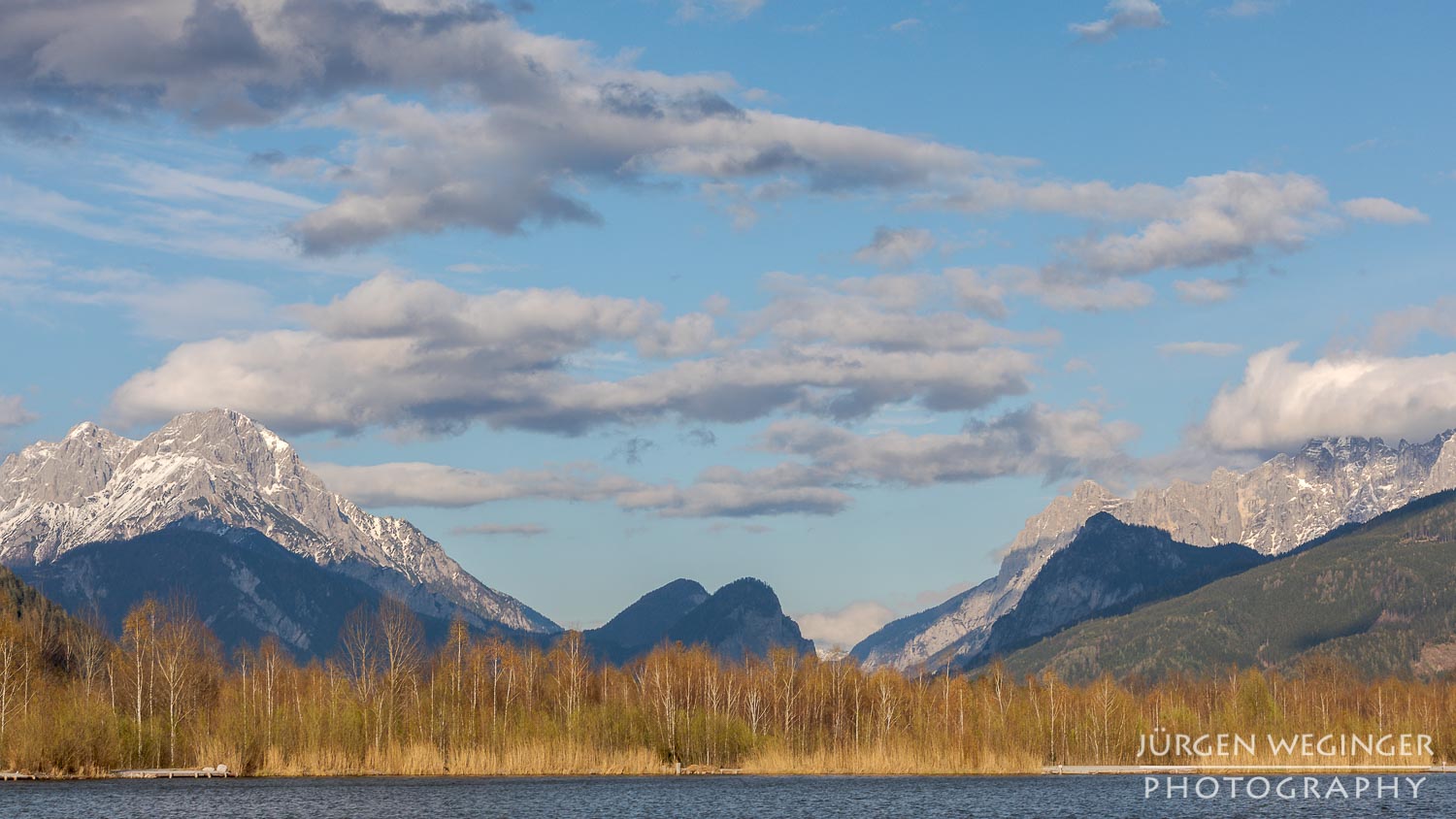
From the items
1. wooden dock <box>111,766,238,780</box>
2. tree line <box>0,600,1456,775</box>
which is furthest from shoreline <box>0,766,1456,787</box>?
tree line <box>0,600,1456,775</box>

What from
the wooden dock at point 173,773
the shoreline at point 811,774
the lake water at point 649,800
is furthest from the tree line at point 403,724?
the lake water at point 649,800

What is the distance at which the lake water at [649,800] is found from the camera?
113625 millimetres

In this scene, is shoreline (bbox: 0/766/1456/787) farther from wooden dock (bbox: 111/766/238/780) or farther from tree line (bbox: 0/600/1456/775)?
tree line (bbox: 0/600/1456/775)

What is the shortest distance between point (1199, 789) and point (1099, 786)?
11.7 metres

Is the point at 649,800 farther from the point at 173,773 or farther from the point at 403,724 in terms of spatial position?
the point at 173,773

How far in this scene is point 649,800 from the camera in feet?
432

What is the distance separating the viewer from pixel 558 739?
165 meters

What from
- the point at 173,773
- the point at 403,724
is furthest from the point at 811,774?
the point at 173,773

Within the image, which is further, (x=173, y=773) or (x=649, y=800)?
(x=173, y=773)

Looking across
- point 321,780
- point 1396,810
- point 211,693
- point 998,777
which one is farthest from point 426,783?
point 1396,810

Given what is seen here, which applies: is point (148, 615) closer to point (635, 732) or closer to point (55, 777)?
point (55, 777)

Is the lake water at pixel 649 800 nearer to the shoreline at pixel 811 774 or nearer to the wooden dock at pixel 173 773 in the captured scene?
the wooden dock at pixel 173 773

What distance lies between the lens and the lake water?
373 feet

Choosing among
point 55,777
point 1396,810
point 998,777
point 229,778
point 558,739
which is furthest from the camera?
point 998,777
